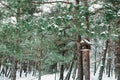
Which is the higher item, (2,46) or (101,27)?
(101,27)

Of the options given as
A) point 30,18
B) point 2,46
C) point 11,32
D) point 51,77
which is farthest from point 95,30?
point 51,77

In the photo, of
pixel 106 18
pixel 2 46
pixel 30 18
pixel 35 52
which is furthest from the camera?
pixel 35 52

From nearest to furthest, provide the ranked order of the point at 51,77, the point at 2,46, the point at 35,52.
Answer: the point at 2,46
the point at 35,52
the point at 51,77

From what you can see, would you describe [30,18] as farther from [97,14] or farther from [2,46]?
[2,46]

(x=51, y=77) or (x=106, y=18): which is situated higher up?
(x=106, y=18)

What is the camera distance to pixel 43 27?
12641 mm

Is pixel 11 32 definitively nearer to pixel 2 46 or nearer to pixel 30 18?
pixel 30 18

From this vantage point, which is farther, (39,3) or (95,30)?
(39,3)

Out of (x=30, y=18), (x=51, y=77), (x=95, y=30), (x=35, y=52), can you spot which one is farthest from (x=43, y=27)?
(x=51, y=77)

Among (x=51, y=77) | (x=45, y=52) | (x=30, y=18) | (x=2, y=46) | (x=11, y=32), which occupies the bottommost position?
(x=51, y=77)

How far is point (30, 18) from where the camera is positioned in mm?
13617

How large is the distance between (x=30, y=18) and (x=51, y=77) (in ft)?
86.8

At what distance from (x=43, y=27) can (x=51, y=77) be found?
27.3 metres

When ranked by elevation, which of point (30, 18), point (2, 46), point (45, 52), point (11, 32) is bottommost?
point (45, 52)
